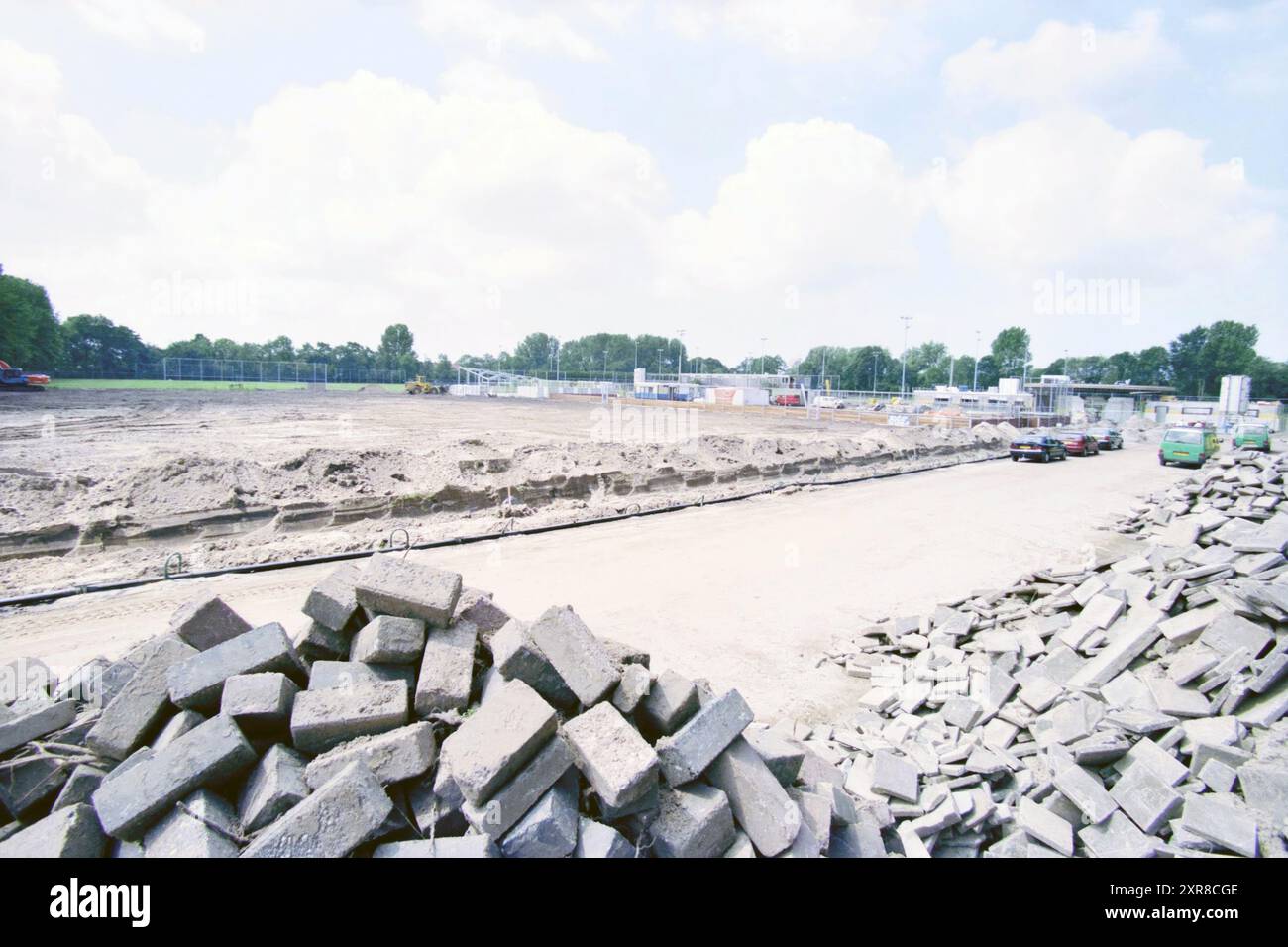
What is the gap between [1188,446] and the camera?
2789cm

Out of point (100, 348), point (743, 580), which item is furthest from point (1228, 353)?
point (100, 348)

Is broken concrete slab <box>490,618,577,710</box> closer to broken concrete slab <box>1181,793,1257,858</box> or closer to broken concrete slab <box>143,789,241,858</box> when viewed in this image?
broken concrete slab <box>143,789,241,858</box>

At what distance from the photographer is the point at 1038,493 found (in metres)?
20.6

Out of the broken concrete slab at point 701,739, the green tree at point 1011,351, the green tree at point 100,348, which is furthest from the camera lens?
the green tree at point 1011,351

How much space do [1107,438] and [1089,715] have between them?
1527 inches

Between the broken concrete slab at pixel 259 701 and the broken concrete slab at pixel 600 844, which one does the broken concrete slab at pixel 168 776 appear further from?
the broken concrete slab at pixel 600 844

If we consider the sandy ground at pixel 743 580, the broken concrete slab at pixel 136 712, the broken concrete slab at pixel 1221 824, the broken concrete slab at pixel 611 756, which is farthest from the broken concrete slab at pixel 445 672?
the broken concrete slab at pixel 1221 824

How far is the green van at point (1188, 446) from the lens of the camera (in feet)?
90.8

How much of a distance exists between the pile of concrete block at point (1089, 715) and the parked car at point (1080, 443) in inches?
1058

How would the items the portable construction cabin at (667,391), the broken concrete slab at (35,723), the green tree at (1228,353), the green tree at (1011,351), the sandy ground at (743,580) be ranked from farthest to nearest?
the green tree at (1011,351) → the green tree at (1228,353) → the portable construction cabin at (667,391) → the sandy ground at (743,580) → the broken concrete slab at (35,723)
